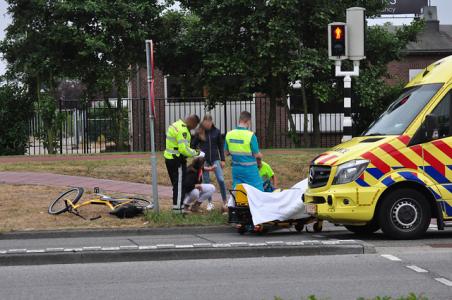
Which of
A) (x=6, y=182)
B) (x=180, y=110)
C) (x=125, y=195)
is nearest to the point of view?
(x=125, y=195)

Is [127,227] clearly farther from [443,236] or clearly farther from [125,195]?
[443,236]

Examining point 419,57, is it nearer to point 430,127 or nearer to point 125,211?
point 125,211

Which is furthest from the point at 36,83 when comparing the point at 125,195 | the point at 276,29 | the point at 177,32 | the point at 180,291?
the point at 180,291

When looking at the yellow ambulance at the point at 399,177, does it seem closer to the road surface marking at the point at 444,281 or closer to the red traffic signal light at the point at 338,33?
the road surface marking at the point at 444,281

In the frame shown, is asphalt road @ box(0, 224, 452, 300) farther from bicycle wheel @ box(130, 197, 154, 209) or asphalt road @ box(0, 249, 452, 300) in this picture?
bicycle wheel @ box(130, 197, 154, 209)

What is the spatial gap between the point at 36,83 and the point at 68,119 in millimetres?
1717

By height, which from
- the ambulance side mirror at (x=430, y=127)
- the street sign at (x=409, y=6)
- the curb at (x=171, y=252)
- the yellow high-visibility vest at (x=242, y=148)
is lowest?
the curb at (x=171, y=252)

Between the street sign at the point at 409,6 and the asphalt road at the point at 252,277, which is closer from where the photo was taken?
the asphalt road at the point at 252,277

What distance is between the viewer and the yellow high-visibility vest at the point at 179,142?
1240 cm

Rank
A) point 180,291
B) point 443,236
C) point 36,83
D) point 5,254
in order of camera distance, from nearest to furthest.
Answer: point 180,291 → point 5,254 → point 443,236 → point 36,83

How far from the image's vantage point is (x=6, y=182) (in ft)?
53.3

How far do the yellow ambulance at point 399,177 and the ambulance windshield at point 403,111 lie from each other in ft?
0.07

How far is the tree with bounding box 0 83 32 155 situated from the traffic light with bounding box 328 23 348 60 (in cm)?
1504

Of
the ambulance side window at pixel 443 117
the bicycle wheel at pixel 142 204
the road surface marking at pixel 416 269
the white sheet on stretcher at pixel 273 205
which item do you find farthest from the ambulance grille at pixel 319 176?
the bicycle wheel at pixel 142 204
